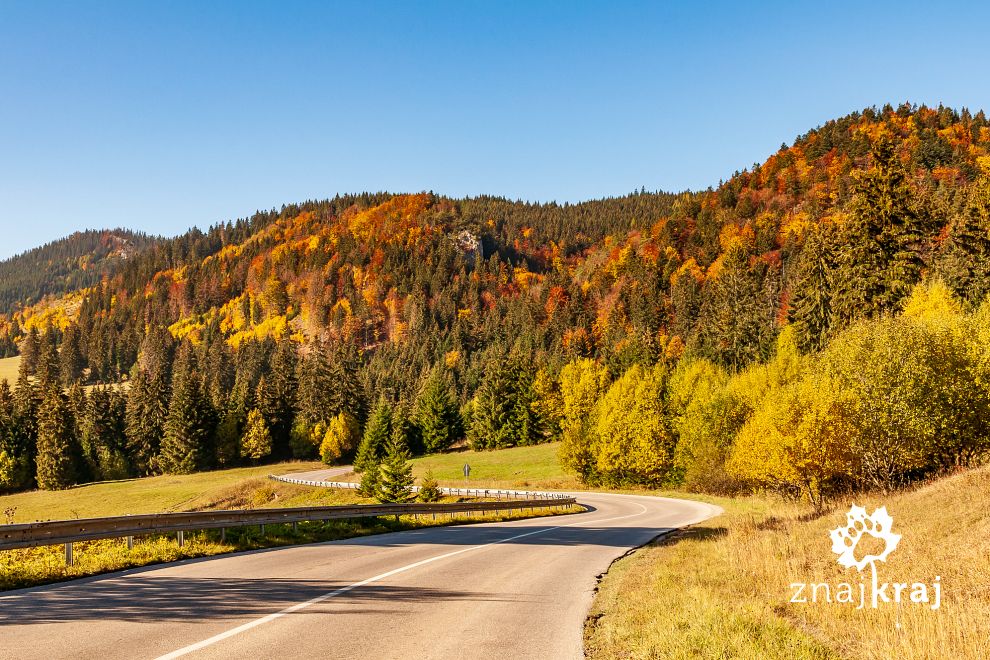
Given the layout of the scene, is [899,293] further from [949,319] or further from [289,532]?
[289,532]

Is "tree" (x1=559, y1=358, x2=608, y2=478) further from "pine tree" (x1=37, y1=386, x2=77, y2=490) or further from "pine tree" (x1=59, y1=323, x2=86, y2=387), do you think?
"pine tree" (x1=59, y1=323, x2=86, y2=387)

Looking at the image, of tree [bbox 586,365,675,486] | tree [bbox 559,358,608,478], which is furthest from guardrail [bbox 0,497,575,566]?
Answer: tree [bbox 559,358,608,478]

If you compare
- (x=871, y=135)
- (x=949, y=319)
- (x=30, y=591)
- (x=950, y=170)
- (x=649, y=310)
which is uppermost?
(x=871, y=135)

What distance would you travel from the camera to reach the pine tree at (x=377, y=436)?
7644 cm

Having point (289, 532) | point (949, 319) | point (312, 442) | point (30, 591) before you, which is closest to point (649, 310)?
point (312, 442)

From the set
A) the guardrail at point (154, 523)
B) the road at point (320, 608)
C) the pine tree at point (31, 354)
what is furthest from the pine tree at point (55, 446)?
the pine tree at point (31, 354)

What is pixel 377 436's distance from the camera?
84.3 meters

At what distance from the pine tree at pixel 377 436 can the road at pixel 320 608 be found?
204 ft

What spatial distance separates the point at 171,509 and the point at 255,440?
35104 mm

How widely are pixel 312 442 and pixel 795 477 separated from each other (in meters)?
76.4

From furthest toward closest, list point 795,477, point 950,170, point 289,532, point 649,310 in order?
point 950,170, point 649,310, point 795,477, point 289,532

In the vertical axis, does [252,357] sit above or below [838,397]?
above

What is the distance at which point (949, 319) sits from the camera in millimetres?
32219

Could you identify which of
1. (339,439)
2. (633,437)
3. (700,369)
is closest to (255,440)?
(339,439)
